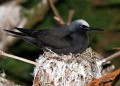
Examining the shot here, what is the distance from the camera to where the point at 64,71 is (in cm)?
759

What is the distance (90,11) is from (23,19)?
1.53 m

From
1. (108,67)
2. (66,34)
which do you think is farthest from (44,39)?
(108,67)

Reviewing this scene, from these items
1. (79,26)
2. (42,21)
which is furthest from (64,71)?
(42,21)

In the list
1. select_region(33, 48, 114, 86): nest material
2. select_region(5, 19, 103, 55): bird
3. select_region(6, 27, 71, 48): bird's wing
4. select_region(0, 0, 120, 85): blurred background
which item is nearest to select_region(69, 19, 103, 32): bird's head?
select_region(5, 19, 103, 55): bird

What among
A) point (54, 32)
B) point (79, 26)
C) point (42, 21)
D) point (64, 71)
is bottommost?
point (64, 71)

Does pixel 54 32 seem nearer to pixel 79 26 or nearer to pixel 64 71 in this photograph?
pixel 79 26

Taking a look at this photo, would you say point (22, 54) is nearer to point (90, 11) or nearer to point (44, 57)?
point (90, 11)

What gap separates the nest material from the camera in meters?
7.59

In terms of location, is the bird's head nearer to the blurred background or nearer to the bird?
the bird

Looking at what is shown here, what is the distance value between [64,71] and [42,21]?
3.35 meters

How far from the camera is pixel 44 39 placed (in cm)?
804

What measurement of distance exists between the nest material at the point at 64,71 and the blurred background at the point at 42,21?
1.64 meters

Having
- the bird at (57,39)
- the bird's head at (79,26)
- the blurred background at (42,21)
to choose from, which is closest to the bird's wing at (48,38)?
the bird at (57,39)

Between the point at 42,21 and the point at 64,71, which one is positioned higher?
the point at 42,21
